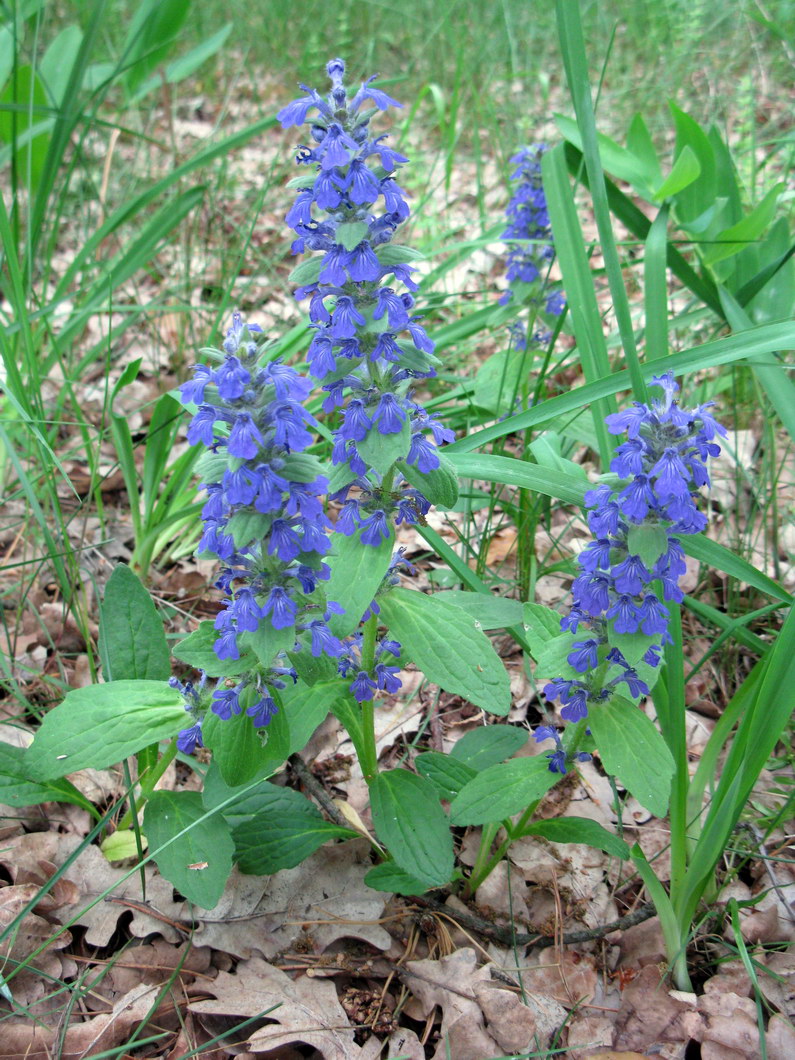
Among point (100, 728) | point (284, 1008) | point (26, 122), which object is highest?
point (26, 122)

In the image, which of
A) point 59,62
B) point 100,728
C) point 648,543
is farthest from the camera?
point 59,62

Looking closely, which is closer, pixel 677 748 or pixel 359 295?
pixel 359 295

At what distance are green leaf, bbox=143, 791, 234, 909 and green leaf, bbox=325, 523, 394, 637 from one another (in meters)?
0.62

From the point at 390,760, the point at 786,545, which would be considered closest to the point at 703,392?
the point at 786,545

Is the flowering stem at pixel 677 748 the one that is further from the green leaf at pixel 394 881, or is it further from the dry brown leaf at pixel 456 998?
the green leaf at pixel 394 881

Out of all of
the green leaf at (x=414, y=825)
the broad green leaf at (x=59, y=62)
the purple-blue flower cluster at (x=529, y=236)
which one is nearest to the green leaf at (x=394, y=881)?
the green leaf at (x=414, y=825)

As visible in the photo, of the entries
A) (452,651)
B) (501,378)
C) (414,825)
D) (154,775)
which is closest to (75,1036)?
(154,775)

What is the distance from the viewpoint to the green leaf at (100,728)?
76.6 inches

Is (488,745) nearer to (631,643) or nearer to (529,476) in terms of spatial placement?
(631,643)

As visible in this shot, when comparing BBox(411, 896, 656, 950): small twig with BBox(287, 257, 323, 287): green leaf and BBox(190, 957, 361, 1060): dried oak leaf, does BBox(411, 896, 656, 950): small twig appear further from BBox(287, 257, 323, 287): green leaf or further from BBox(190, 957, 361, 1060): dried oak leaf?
Answer: BBox(287, 257, 323, 287): green leaf

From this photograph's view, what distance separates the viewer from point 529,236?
11.9 ft

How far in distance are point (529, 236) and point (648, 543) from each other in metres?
2.30

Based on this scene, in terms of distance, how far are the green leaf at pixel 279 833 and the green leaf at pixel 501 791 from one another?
45 centimetres

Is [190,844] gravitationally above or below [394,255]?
below
